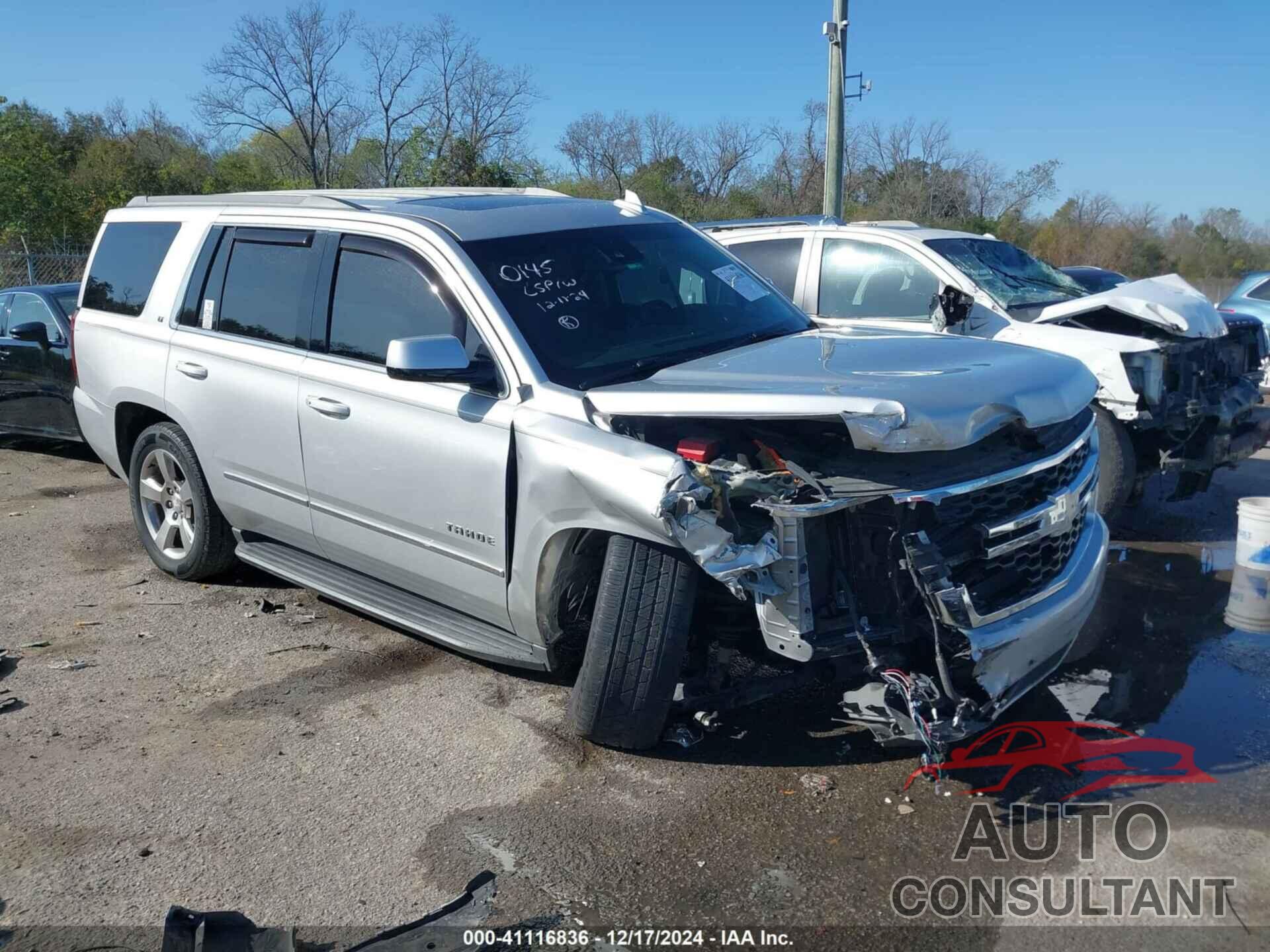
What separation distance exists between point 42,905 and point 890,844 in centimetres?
256

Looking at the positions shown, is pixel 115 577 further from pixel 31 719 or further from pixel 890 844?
pixel 890 844

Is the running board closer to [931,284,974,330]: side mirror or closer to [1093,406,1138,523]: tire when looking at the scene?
[931,284,974,330]: side mirror

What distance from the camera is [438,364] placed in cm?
379

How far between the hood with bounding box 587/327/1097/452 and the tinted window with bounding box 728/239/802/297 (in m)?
3.48

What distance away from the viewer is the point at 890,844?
3.29 metres

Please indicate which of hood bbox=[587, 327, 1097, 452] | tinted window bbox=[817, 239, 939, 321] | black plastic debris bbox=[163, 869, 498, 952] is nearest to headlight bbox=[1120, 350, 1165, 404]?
tinted window bbox=[817, 239, 939, 321]

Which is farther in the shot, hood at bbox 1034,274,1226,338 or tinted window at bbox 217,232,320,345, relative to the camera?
hood at bbox 1034,274,1226,338

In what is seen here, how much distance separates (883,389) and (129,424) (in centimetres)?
456

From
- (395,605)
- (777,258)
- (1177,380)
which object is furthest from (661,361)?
(777,258)

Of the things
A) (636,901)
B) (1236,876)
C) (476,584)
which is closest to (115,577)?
(476,584)

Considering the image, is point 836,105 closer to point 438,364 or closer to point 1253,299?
point 1253,299

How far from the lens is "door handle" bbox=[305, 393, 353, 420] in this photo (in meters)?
4.46

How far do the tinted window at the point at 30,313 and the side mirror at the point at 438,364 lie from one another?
22.4ft

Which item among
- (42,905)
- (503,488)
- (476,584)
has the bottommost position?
(42,905)
